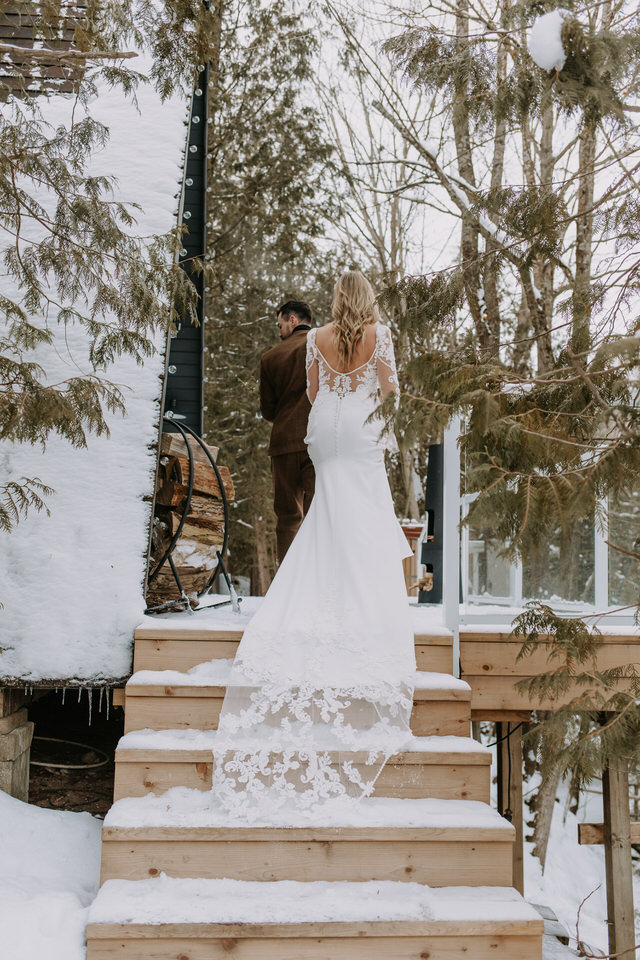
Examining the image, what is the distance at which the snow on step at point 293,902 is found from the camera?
2219 millimetres

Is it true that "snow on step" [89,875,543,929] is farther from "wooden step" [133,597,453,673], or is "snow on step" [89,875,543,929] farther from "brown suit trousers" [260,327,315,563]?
"brown suit trousers" [260,327,315,563]

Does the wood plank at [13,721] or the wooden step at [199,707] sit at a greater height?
the wooden step at [199,707]

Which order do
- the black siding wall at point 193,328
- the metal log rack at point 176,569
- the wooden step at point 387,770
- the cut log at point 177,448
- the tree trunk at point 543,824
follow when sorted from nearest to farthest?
the wooden step at point 387,770, the metal log rack at point 176,569, the cut log at point 177,448, the black siding wall at point 193,328, the tree trunk at point 543,824

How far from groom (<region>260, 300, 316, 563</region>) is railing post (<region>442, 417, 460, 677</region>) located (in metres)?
0.88

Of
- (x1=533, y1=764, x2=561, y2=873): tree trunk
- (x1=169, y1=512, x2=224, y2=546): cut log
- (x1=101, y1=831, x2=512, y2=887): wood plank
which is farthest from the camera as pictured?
(x1=533, y1=764, x2=561, y2=873): tree trunk

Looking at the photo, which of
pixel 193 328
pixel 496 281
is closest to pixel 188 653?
pixel 496 281

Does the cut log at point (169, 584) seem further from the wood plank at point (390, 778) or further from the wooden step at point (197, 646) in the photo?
the wood plank at point (390, 778)

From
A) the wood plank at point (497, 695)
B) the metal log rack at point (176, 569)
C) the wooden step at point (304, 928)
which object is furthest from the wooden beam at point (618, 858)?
the metal log rack at point (176, 569)

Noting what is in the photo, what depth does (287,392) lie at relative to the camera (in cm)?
412

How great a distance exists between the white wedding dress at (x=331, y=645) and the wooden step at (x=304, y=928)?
0.33 m

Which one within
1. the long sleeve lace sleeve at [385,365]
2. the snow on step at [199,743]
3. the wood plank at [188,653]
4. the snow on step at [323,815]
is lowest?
the snow on step at [323,815]

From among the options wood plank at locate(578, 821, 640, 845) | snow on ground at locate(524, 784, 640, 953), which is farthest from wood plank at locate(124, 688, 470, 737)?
snow on ground at locate(524, 784, 640, 953)

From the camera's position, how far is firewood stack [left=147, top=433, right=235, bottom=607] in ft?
14.3

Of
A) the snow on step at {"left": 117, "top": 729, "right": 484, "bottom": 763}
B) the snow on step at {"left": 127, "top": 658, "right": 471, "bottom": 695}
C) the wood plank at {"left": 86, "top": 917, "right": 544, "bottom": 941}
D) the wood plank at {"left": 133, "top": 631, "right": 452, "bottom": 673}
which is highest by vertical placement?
the wood plank at {"left": 133, "top": 631, "right": 452, "bottom": 673}
